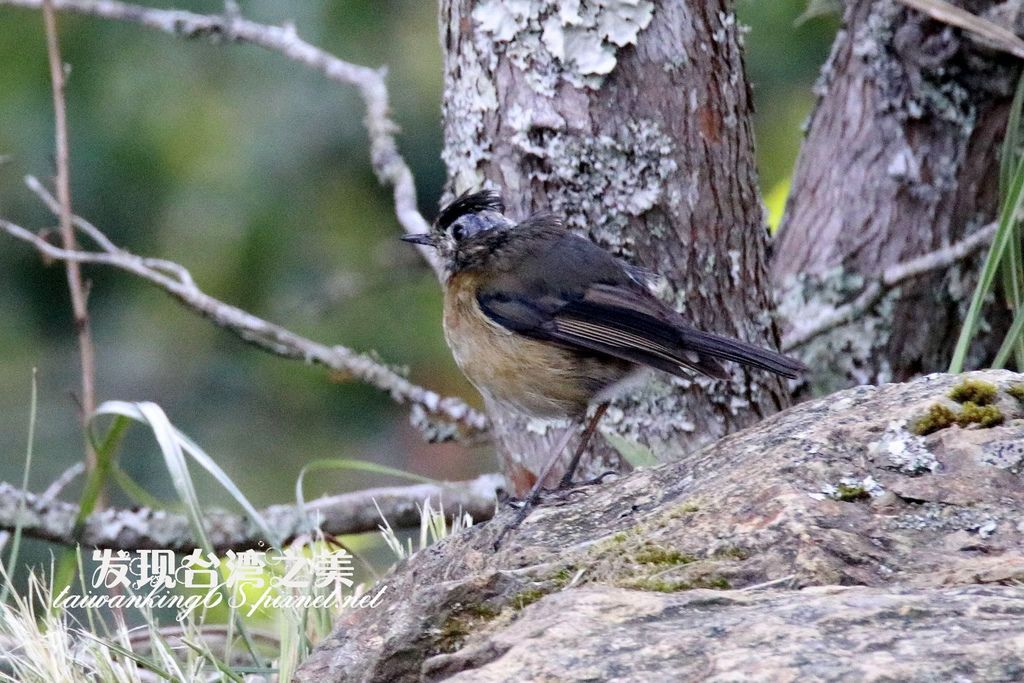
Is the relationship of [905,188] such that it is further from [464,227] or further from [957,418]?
[957,418]

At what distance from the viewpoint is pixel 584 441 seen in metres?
3.72

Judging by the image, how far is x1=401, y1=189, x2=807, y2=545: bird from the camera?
139 inches

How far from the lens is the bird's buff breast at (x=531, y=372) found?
3.70m

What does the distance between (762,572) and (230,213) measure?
4.52m

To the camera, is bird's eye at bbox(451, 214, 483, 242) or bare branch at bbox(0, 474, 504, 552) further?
bird's eye at bbox(451, 214, 483, 242)

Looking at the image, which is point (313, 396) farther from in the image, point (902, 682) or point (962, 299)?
point (902, 682)

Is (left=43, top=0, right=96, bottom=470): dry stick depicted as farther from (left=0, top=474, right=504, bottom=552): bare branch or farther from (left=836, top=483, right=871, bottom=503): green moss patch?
(left=836, top=483, right=871, bottom=503): green moss patch

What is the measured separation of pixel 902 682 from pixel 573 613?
1.85 feet

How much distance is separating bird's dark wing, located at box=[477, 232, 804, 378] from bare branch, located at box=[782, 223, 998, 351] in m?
0.95

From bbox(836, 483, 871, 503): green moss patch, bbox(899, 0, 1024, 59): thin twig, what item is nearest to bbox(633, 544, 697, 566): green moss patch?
bbox(836, 483, 871, 503): green moss patch

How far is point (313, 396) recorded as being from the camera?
6.48 metres

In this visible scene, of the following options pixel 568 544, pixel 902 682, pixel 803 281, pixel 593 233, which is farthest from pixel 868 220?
pixel 902 682

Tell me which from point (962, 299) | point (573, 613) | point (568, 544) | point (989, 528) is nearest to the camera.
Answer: point (573, 613)

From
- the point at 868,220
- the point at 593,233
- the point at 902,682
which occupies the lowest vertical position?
the point at 902,682
